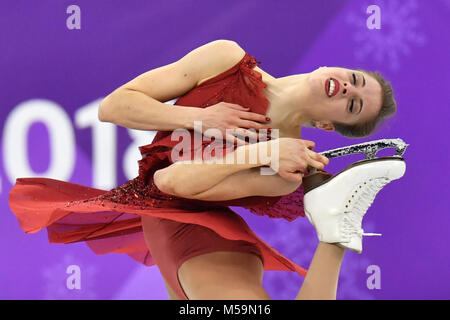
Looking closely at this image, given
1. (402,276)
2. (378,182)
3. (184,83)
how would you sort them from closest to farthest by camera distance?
1. (378,182)
2. (184,83)
3. (402,276)

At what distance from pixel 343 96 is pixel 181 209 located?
2.34 feet

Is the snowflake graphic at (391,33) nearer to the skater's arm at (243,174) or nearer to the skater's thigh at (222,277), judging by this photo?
the skater's arm at (243,174)

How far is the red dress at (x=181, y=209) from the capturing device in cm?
254

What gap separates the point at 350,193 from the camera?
244 cm

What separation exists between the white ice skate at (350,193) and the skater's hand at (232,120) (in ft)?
0.97

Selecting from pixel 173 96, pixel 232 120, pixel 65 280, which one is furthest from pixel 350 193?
pixel 65 280

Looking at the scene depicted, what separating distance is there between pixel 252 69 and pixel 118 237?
36.0 inches

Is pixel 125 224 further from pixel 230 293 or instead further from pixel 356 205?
pixel 356 205

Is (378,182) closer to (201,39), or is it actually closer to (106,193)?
(106,193)

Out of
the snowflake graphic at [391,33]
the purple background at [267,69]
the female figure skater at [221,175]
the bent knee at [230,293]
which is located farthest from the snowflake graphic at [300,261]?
the bent knee at [230,293]

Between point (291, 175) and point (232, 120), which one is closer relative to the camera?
point (291, 175)

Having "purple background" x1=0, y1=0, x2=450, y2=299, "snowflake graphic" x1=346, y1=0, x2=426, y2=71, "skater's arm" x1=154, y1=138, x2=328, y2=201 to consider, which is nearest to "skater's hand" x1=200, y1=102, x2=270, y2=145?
"skater's arm" x1=154, y1=138, x2=328, y2=201

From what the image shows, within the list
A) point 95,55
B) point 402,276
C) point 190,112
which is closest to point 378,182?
point 190,112

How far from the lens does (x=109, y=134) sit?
3.78 meters
